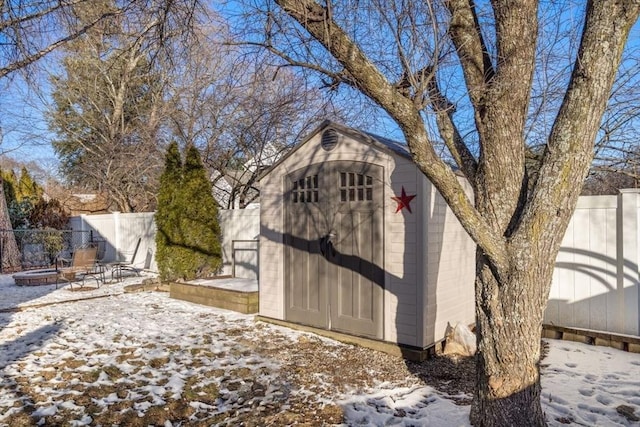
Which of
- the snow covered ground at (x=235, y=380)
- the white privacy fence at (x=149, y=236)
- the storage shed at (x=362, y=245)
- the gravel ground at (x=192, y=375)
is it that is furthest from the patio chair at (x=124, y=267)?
the storage shed at (x=362, y=245)

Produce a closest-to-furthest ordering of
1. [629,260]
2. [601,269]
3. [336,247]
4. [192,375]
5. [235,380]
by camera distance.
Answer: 1. [235,380]
2. [192,375]
3. [629,260]
4. [601,269]
5. [336,247]

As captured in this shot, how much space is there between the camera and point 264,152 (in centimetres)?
1159

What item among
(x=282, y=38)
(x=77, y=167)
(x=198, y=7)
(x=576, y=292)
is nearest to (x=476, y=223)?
(x=282, y=38)

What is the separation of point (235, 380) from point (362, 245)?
78.0 inches

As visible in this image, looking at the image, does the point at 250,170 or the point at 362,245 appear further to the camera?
the point at 250,170

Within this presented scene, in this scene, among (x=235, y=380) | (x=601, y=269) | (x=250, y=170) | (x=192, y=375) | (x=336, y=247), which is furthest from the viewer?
(x=250, y=170)

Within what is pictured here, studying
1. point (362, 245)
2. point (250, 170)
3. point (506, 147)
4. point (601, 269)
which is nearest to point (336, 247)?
point (362, 245)

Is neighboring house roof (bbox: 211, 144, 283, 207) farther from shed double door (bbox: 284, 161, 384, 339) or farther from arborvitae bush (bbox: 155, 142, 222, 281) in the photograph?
shed double door (bbox: 284, 161, 384, 339)

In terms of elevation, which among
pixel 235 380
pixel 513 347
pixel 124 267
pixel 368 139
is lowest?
pixel 235 380

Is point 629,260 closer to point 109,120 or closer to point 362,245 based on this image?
point 362,245

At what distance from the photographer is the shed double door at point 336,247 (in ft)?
15.4

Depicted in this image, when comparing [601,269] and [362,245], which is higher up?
[362,245]

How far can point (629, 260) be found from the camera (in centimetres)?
462

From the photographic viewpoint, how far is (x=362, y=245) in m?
4.78
